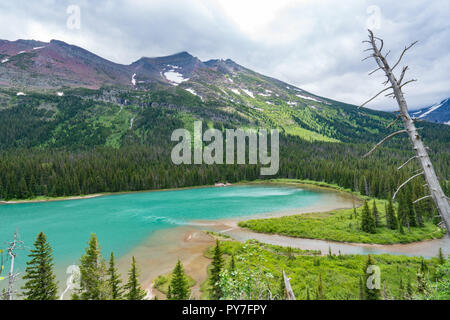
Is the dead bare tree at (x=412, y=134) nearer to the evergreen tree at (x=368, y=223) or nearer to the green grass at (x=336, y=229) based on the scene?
the green grass at (x=336, y=229)

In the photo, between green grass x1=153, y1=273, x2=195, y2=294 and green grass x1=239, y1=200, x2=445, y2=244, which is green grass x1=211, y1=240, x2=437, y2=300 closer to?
green grass x1=153, y1=273, x2=195, y2=294

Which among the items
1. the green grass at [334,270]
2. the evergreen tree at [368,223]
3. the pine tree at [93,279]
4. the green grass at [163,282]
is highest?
the pine tree at [93,279]

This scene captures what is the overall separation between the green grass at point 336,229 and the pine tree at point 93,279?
91.4ft

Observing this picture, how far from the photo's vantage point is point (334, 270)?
72.1 ft

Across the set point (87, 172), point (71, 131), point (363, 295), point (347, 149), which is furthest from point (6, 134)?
point (347, 149)

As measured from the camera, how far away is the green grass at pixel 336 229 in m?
33.1

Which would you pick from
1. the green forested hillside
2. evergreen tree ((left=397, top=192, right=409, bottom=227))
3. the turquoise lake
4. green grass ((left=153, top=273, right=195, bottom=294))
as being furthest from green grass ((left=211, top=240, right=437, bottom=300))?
the turquoise lake

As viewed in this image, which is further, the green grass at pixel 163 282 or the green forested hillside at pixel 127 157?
the green forested hillside at pixel 127 157

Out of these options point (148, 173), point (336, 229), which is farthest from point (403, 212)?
point (148, 173)

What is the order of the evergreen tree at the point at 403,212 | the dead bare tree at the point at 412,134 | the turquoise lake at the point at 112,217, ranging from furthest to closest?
the evergreen tree at the point at 403,212 → the turquoise lake at the point at 112,217 → the dead bare tree at the point at 412,134

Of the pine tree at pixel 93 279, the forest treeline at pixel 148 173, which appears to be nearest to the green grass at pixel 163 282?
the pine tree at pixel 93 279

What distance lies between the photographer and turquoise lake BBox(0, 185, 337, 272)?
3338 centimetres

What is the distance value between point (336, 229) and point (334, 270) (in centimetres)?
1615

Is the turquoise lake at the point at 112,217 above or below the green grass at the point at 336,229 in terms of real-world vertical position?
below
